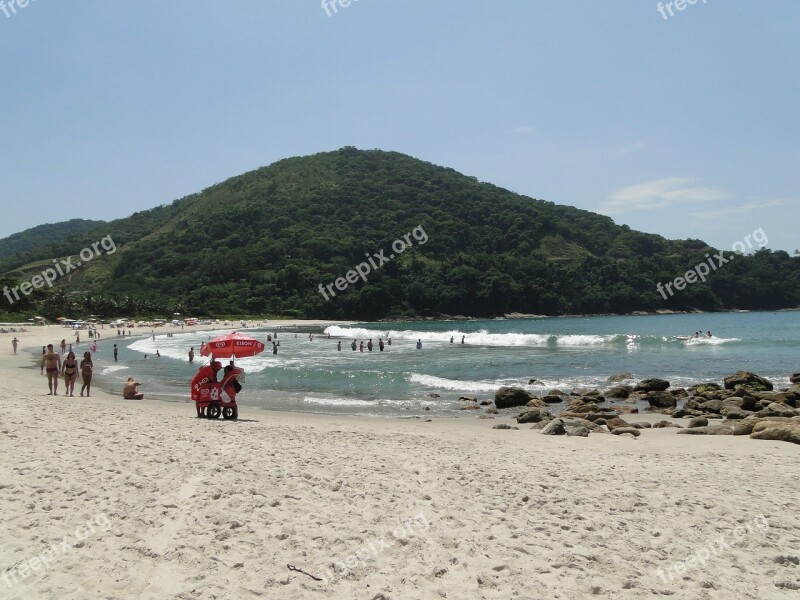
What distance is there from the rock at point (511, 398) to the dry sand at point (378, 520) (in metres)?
8.93

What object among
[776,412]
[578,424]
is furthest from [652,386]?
[578,424]

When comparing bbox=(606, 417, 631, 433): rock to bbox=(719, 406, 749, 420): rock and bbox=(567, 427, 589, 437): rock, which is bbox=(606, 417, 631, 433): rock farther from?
bbox=(719, 406, 749, 420): rock

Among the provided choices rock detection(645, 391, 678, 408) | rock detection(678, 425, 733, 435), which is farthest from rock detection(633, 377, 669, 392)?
rock detection(678, 425, 733, 435)

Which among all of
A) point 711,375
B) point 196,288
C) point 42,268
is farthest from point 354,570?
point 42,268

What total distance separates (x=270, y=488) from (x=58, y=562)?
8.70ft

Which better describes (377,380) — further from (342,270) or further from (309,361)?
(342,270)

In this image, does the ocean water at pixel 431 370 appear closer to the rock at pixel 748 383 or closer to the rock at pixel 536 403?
the rock at pixel 536 403

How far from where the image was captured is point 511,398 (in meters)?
19.9

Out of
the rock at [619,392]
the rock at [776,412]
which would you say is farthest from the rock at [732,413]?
the rock at [619,392]

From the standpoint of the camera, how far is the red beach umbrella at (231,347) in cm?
1489

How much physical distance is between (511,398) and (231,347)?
1007 centimetres

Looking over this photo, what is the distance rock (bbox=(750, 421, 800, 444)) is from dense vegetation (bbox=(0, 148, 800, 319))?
4109 inches

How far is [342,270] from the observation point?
134m

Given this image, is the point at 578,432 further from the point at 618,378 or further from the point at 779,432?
the point at 618,378
